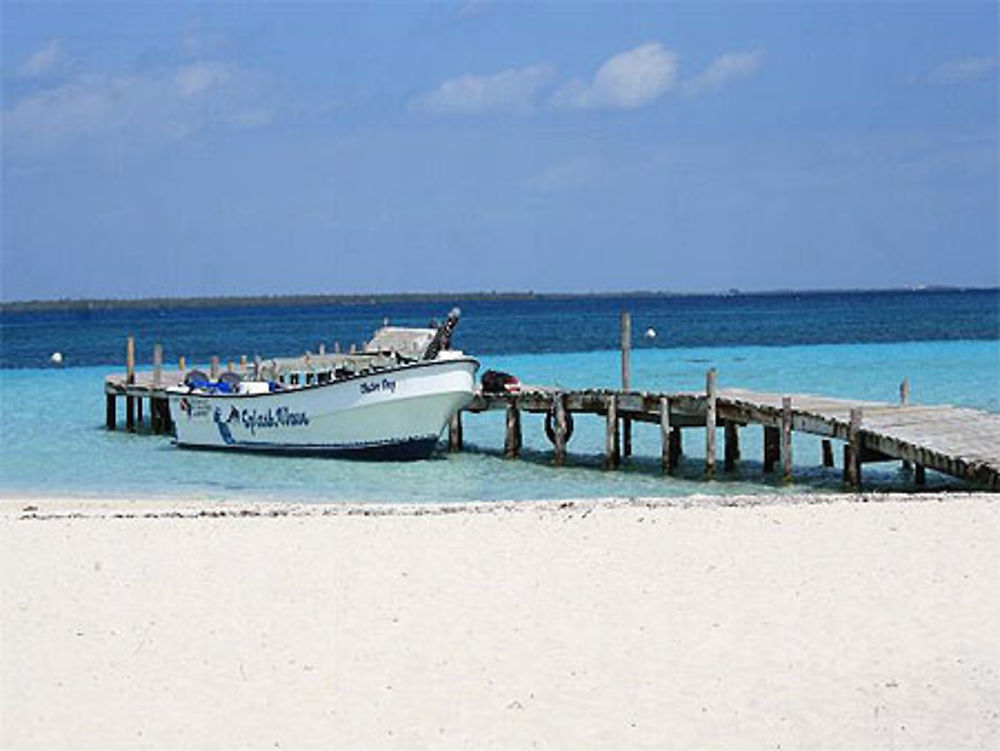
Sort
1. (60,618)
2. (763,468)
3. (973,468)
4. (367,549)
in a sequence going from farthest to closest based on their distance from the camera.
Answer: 1. (763,468)
2. (973,468)
3. (367,549)
4. (60,618)

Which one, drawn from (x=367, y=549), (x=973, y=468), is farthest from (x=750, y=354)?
(x=367, y=549)

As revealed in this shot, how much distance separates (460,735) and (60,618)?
13.6 feet

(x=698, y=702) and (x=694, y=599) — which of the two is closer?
(x=698, y=702)

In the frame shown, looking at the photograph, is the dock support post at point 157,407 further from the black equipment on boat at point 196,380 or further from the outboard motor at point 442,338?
the outboard motor at point 442,338

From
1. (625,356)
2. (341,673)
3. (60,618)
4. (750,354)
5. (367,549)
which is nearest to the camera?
(341,673)

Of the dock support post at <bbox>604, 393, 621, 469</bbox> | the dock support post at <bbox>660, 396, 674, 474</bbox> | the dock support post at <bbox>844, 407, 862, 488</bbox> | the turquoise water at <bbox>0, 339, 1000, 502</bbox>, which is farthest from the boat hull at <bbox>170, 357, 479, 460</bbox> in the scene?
the dock support post at <bbox>844, 407, 862, 488</bbox>

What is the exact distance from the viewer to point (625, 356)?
91.2ft

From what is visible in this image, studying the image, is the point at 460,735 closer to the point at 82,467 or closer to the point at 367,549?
the point at 367,549

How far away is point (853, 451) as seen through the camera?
21.5 meters

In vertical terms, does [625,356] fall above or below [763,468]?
above

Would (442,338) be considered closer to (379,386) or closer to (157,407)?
(379,386)

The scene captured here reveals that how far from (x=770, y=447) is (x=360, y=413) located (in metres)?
7.11

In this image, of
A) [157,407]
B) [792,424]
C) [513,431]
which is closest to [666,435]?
[792,424]

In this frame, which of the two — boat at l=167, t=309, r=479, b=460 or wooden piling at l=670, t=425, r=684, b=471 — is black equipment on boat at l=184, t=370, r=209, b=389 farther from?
wooden piling at l=670, t=425, r=684, b=471
